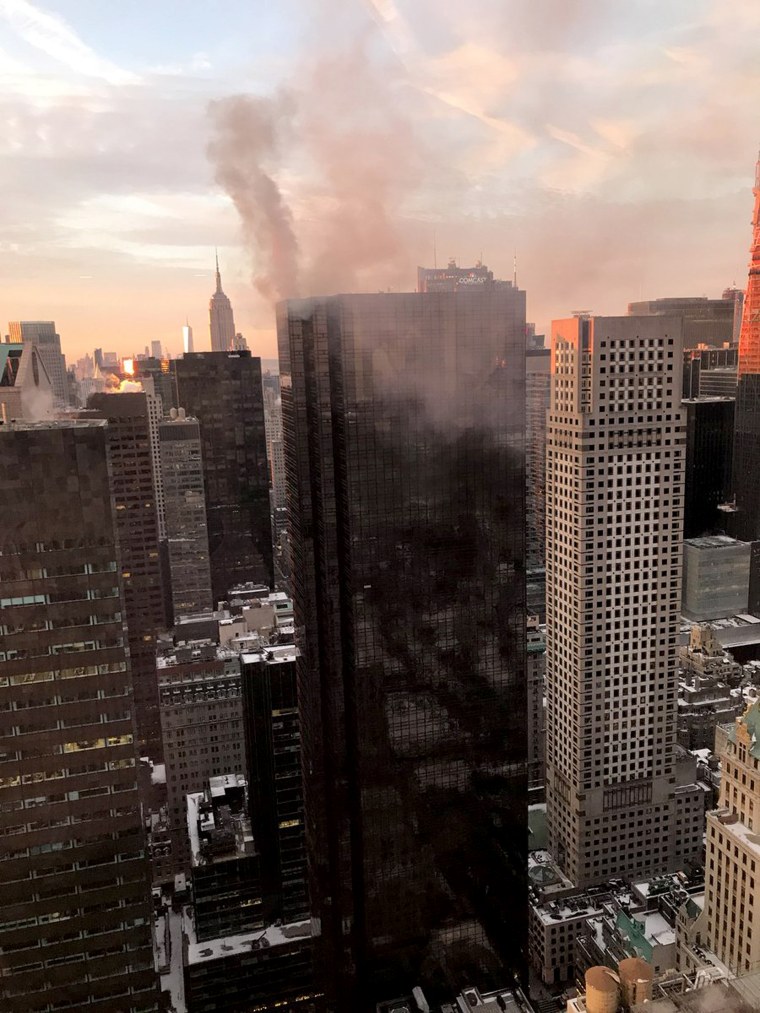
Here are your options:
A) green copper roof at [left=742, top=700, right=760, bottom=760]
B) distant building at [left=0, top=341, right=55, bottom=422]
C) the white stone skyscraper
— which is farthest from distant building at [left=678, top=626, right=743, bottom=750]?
distant building at [left=0, top=341, right=55, bottom=422]

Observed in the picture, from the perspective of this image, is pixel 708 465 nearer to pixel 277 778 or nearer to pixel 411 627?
pixel 277 778

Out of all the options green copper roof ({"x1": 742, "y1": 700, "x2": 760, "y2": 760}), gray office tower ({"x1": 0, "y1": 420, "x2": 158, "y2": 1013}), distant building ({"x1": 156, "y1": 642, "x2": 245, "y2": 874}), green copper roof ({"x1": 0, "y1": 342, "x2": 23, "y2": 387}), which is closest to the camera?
gray office tower ({"x1": 0, "y1": 420, "x2": 158, "y2": 1013})

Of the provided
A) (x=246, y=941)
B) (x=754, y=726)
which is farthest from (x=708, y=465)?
(x=246, y=941)

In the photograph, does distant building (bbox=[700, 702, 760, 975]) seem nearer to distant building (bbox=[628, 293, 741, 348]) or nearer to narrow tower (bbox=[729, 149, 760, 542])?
narrow tower (bbox=[729, 149, 760, 542])

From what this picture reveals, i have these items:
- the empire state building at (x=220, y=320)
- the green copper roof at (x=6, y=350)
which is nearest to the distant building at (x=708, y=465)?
the empire state building at (x=220, y=320)

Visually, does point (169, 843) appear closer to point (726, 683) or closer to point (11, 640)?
point (11, 640)

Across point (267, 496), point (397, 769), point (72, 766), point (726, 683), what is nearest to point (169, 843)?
point (397, 769)
